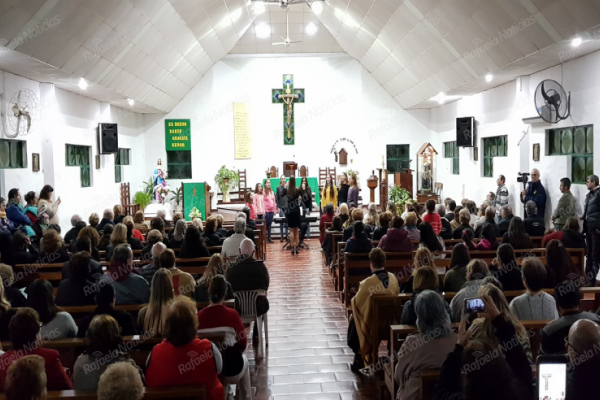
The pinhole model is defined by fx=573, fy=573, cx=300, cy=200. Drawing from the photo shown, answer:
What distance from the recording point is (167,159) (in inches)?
766

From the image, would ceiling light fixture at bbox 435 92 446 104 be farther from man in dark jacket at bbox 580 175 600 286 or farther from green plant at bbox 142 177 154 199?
green plant at bbox 142 177 154 199

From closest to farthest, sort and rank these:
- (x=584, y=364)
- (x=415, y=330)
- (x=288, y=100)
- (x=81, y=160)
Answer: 1. (x=584, y=364)
2. (x=415, y=330)
3. (x=81, y=160)
4. (x=288, y=100)

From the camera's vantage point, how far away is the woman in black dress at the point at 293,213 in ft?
38.9

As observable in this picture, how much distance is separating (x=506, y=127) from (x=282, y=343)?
9035 mm

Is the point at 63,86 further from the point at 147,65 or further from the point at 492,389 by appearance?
the point at 492,389

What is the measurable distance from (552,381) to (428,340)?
1.20 m

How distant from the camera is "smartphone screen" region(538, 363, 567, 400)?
2.27m

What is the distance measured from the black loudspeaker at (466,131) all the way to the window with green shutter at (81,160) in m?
9.55

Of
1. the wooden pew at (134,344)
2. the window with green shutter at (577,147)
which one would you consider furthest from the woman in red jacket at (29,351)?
the window with green shutter at (577,147)

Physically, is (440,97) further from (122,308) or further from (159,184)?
(122,308)

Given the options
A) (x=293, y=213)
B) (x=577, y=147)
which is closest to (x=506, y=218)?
(x=577, y=147)

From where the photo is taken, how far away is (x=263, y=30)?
17.7m

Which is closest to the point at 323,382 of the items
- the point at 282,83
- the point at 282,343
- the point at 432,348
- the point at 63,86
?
the point at 282,343

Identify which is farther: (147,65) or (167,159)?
(167,159)
